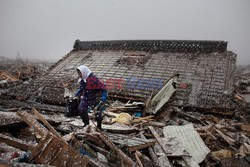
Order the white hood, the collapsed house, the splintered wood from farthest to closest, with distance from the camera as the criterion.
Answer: the white hood < the collapsed house < the splintered wood

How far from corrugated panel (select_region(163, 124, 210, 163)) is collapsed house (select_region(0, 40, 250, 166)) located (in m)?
0.03

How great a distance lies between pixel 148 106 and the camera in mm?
8727

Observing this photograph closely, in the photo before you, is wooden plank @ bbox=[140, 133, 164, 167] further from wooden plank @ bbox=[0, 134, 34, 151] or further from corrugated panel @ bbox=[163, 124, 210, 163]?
wooden plank @ bbox=[0, 134, 34, 151]

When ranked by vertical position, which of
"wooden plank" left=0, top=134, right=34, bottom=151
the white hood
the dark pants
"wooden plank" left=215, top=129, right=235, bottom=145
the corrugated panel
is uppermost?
the white hood

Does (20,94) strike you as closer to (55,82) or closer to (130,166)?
(55,82)

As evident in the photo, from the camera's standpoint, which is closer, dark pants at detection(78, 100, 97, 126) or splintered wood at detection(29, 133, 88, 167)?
splintered wood at detection(29, 133, 88, 167)

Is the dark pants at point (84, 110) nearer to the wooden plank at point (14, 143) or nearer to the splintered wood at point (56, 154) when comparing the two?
the wooden plank at point (14, 143)

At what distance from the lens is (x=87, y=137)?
4.36m

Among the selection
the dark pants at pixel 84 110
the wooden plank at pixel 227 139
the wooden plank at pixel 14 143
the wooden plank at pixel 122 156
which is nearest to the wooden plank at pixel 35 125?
the wooden plank at pixel 14 143

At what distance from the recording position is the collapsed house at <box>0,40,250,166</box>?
420 cm

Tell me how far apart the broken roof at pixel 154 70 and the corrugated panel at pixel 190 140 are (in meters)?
2.92

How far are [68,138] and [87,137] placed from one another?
51 centimetres

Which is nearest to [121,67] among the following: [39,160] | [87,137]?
[87,137]

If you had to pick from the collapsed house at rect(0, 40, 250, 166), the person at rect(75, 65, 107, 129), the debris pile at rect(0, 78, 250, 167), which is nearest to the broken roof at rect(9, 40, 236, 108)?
the collapsed house at rect(0, 40, 250, 166)
